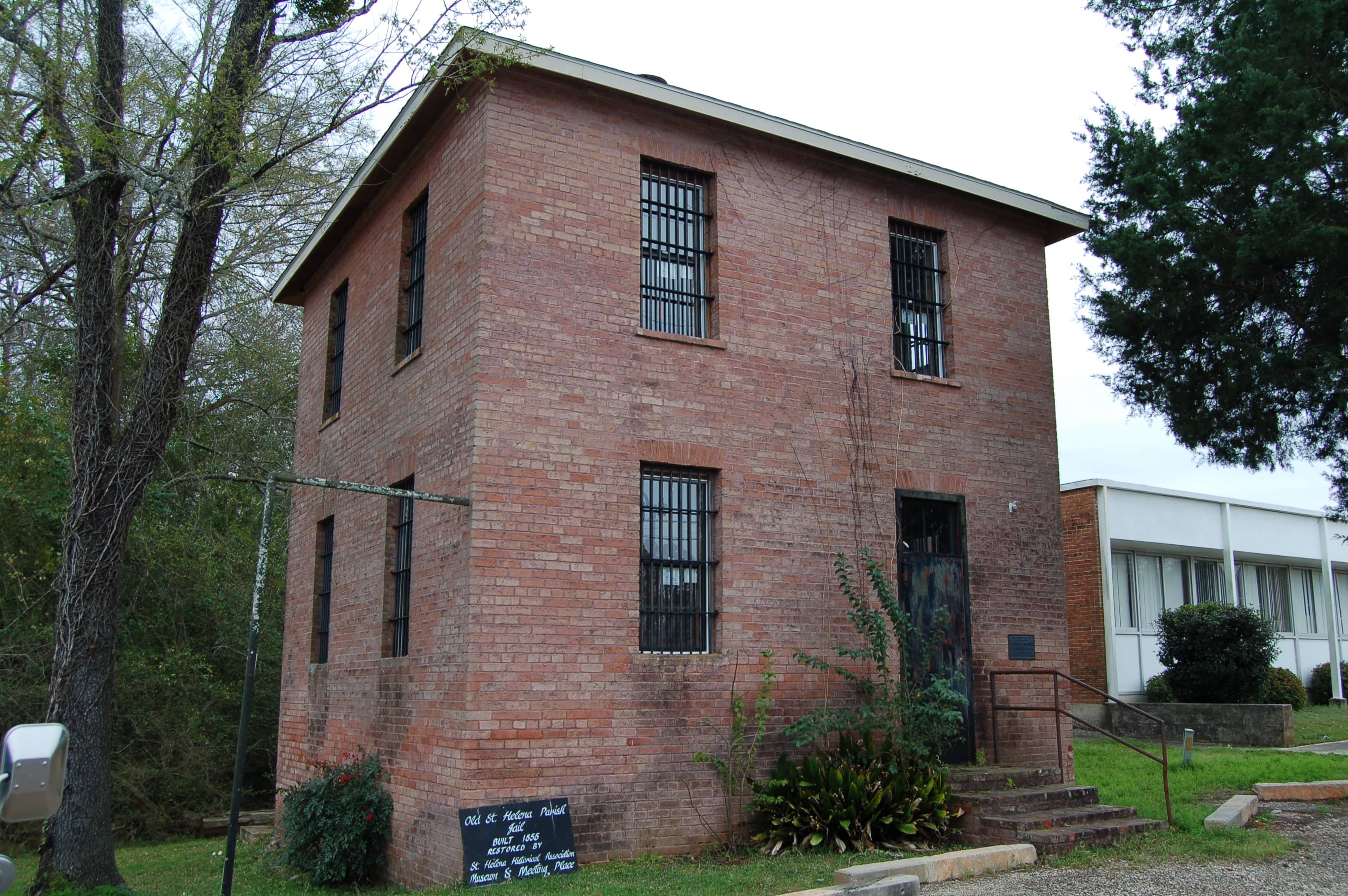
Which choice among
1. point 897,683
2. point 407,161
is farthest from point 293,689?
point 897,683

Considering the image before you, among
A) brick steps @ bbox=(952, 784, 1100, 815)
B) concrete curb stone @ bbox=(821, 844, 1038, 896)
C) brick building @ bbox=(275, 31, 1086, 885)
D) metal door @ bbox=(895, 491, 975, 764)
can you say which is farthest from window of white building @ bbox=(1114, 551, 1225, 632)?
concrete curb stone @ bbox=(821, 844, 1038, 896)

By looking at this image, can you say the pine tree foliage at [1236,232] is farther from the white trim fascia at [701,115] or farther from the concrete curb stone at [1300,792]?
the concrete curb stone at [1300,792]

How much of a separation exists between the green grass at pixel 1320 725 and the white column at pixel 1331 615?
2.74 meters

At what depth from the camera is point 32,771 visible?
3.36m

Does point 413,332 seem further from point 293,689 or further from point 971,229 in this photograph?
point 971,229

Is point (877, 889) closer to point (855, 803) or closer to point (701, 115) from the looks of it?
point (855, 803)

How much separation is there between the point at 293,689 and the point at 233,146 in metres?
7.19

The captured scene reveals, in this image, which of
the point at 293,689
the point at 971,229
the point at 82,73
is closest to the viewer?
the point at 82,73

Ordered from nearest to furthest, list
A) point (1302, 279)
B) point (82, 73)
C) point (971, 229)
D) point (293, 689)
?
point (82, 73) < point (1302, 279) < point (971, 229) < point (293, 689)

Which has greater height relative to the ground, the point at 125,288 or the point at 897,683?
the point at 125,288

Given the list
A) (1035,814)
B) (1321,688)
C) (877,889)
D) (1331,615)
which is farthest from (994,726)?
(1331,615)

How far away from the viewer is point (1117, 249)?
39.8 ft

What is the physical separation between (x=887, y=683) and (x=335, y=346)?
874 centimetres

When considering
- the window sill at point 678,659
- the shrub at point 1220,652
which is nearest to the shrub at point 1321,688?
the shrub at point 1220,652
